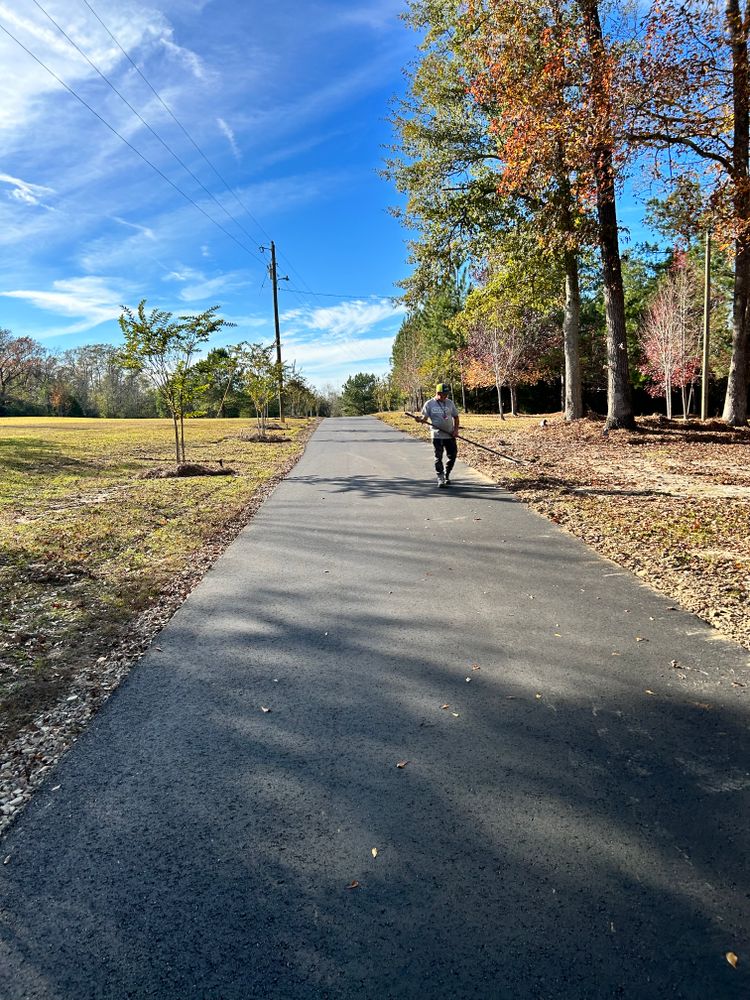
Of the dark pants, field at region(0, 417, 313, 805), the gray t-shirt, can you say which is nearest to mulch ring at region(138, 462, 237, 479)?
field at region(0, 417, 313, 805)

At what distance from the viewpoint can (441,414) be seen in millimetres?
9094

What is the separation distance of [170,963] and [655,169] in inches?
507

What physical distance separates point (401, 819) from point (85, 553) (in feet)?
16.8

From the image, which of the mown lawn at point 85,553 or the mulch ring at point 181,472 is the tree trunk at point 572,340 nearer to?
the mown lawn at point 85,553

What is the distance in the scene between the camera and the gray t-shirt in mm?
9078

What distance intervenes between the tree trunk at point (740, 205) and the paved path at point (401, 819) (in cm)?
909

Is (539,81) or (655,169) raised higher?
(539,81)

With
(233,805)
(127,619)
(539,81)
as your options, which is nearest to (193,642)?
(127,619)

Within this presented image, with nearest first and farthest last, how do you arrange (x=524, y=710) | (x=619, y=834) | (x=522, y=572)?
(x=619, y=834) < (x=524, y=710) < (x=522, y=572)

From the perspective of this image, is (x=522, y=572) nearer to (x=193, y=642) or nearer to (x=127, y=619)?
(x=193, y=642)

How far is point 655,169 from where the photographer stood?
1041 centimetres

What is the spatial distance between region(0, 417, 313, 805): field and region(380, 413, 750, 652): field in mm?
4063

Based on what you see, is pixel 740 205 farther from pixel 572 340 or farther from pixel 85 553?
pixel 85 553

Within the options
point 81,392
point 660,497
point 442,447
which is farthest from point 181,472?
point 81,392
